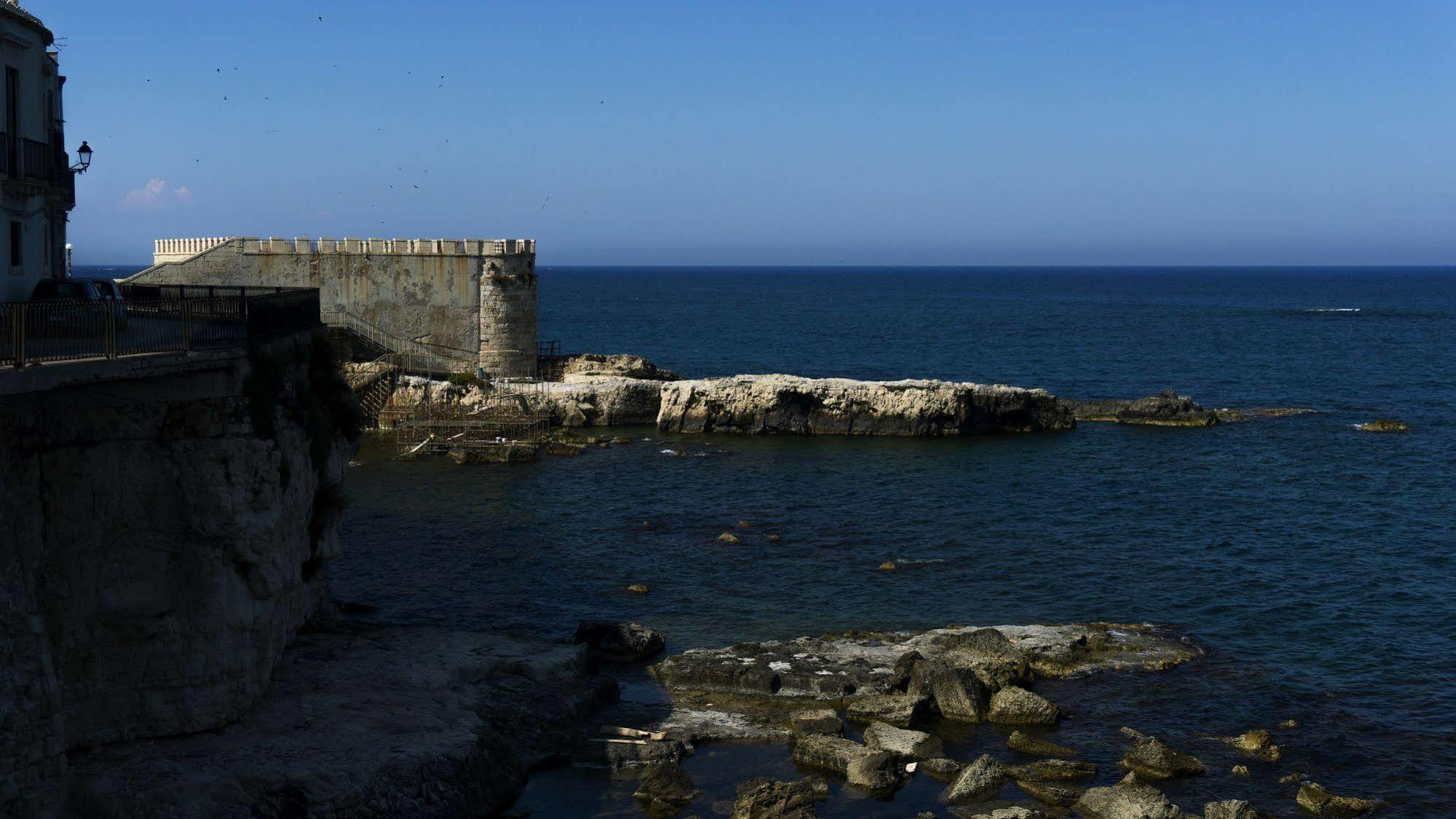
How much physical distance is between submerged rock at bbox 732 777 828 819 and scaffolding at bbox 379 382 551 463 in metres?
27.7

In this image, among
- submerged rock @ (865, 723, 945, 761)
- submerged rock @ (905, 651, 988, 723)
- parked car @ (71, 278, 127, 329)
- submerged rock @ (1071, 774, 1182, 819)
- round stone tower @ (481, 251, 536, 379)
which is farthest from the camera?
round stone tower @ (481, 251, 536, 379)

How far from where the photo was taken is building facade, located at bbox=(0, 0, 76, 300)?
18250 millimetres

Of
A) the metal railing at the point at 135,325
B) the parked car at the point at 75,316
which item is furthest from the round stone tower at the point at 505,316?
the parked car at the point at 75,316

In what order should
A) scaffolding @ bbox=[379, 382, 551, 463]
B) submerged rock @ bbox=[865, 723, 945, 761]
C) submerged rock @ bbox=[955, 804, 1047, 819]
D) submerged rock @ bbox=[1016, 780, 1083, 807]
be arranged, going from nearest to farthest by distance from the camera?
submerged rock @ bbox=[955, 804, 1047, 819], submerged rock @ bbox=[1016, 780, 1083, 807], submerged rock @ bbox=[865, 723, 945, 761], scaffolding @ bbox=[379, 382, 551, 463]

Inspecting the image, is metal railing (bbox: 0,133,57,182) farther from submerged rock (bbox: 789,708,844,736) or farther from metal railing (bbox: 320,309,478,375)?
metal railing (bbox: 320,309,478,375)

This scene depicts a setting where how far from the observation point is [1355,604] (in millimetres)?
28203

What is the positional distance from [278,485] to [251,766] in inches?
164

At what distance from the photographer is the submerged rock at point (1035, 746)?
2042 cm

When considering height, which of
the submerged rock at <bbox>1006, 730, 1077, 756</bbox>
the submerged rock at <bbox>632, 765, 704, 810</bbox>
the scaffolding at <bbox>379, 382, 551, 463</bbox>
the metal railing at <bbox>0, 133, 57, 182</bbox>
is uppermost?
the metal railing at <bbox>0, 133, 57, 182</bbox>

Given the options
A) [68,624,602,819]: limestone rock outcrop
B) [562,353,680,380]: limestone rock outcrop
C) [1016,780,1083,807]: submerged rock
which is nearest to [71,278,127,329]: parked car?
[68,624,602,819]: limestone rock outcrop

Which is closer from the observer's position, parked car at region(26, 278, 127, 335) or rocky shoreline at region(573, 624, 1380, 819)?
parked car at region(26, 278, 127, 335)

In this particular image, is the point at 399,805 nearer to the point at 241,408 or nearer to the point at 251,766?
the point at 251,766

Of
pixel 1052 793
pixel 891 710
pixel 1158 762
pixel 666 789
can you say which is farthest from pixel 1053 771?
pixel 666 789

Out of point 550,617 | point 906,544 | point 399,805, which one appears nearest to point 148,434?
point 399,805
